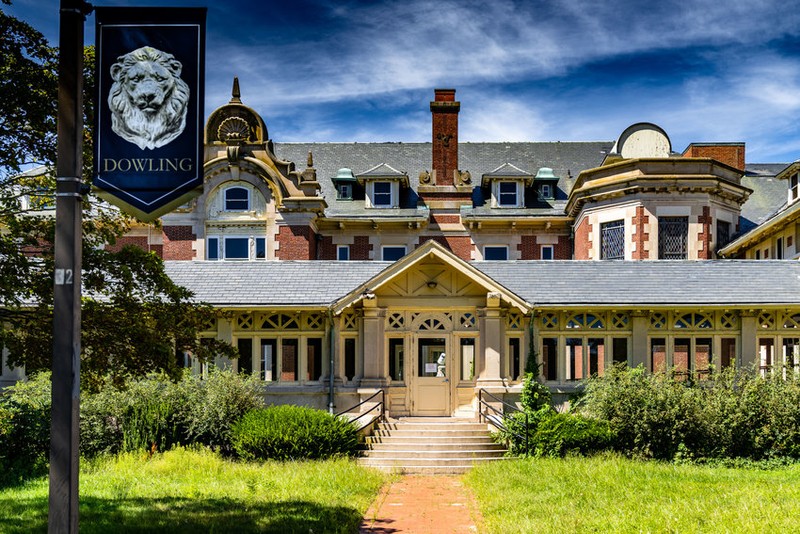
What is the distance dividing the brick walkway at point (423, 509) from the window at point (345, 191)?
2149cm

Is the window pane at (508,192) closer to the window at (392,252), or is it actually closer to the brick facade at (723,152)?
the window at (392,252)

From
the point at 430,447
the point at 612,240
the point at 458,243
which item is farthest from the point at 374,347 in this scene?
the point at 458,243

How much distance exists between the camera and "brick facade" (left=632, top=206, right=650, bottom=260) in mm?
32219

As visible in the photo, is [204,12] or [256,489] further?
[256,489]

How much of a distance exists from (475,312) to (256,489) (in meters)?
9.76

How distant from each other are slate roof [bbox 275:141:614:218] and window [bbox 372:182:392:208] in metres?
0.88

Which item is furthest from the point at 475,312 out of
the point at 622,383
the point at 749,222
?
the point at 749,222

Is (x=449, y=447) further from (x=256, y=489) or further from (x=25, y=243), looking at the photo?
(x=25, y=243)

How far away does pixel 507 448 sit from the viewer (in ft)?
65.0

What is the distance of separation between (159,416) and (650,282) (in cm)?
1436

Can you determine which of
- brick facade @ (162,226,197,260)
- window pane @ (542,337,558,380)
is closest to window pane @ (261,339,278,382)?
window pane @ (542,337,558,380)

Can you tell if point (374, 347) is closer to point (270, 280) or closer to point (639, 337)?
point (270, 280)

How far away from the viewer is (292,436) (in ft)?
60.0

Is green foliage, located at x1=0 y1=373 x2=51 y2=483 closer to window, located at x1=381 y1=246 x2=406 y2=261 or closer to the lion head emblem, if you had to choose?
the lion head emblem
